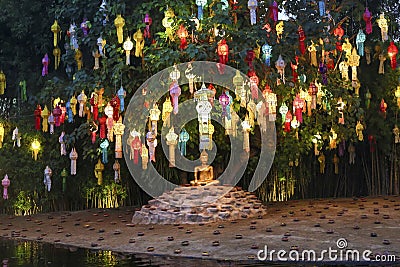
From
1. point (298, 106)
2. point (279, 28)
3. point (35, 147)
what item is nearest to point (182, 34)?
point (279, 28)

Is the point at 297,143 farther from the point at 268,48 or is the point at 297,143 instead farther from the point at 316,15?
the point at 268,48

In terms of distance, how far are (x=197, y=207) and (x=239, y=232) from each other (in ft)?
4.28

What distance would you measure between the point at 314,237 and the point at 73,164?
3.79 metres

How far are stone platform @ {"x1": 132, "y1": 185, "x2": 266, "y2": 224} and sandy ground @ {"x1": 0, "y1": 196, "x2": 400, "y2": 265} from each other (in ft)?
0.78

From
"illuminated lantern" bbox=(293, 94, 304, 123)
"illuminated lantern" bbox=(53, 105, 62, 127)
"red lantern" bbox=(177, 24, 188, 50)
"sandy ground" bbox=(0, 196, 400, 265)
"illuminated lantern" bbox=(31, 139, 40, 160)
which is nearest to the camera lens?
"sandy ground" bbox=(0, 196, 400, 265)

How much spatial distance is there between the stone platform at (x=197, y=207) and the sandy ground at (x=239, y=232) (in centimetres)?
24

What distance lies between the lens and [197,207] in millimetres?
7582

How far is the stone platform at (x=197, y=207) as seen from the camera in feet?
24.7

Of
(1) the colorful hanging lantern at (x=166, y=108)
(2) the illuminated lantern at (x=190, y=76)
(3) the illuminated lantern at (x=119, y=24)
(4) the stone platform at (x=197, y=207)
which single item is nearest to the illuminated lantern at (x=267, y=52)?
(2) the illuminated lantern at (x=190, y=76)

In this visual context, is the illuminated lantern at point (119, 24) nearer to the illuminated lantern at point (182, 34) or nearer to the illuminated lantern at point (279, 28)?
the illuminated lantern at point (182, 34)

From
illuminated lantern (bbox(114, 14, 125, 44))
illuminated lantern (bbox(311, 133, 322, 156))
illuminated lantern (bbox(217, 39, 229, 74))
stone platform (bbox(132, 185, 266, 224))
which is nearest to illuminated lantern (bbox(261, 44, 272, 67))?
illuminated lantern (bbox(217, 39, 229, 74))

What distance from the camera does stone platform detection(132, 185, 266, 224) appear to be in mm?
7527

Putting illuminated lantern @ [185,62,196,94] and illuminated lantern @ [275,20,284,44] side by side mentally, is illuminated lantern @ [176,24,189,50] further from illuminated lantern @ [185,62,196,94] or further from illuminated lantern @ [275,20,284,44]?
illuminated lantern @ [275,20,284,44]

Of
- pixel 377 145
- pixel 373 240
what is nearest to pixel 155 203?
pixel 373 240
